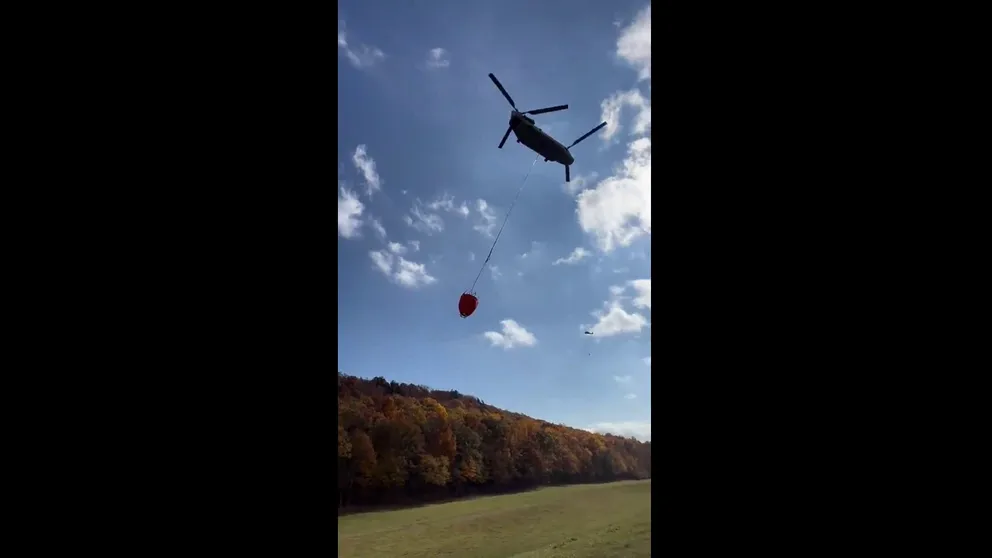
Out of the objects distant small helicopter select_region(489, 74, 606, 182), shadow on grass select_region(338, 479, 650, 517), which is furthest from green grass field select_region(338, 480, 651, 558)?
distant small helicopter select_region(489, 74, 606, 182)

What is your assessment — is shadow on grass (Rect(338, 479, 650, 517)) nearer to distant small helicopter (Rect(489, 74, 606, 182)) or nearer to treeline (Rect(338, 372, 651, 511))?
treeline (Rect(338, 372, 651, 511))

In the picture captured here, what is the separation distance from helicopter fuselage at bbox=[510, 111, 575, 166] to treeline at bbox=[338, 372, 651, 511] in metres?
9.98

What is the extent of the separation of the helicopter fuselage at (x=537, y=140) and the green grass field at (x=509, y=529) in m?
9.06

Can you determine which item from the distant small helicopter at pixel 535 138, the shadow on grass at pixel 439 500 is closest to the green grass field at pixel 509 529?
the shadow on grass at pixel 439 500

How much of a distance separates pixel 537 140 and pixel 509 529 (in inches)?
519

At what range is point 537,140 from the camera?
32.3 feet

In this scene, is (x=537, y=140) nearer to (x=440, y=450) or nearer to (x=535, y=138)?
(x=535, y=138)

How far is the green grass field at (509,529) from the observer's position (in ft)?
48.0

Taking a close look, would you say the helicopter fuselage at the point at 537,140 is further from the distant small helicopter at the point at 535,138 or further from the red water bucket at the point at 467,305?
the red water bucket at the point at 467,305

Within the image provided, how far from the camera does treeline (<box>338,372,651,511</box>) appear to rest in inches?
667
